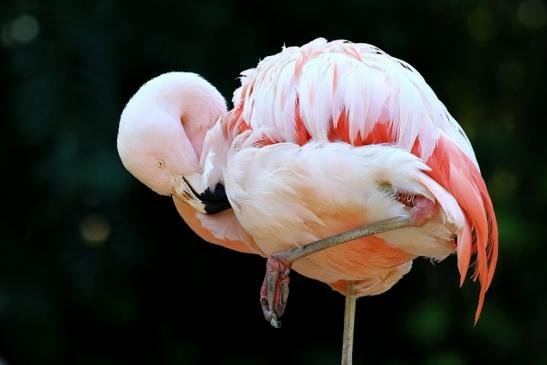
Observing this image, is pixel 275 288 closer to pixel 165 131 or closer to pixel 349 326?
pixel 349 326

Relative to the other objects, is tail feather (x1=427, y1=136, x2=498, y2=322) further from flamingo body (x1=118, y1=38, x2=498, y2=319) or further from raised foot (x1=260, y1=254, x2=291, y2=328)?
raised foot (x1=260, y1=254, x2=291, y2=328)

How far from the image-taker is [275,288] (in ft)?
8.13

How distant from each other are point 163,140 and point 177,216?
6.72ft

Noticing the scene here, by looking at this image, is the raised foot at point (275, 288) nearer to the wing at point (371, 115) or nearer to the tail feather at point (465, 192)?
the wing at point (371, 115)

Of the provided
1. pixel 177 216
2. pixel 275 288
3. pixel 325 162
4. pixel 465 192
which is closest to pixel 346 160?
pixel 325 162

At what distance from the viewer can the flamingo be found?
2.26m

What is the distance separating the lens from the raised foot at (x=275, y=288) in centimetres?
246

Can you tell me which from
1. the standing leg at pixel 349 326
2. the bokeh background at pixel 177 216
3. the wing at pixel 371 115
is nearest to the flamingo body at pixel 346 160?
the wing at pixel 371 115

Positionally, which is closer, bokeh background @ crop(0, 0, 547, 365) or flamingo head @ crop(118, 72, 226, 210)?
flamingo head @ crop(118, 72, 226, 210)

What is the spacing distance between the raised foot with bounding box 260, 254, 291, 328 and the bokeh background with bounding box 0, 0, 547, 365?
4.92 feet

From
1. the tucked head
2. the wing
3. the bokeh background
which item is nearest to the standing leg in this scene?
the wing

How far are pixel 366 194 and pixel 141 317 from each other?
8.36 feet

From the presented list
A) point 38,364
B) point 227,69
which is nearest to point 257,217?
point 227,69

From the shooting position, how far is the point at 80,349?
15.4ft
